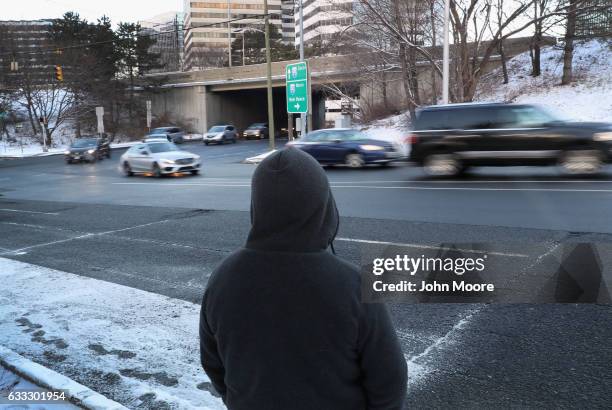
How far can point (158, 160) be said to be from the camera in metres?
22.0

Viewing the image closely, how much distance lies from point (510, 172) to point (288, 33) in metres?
160

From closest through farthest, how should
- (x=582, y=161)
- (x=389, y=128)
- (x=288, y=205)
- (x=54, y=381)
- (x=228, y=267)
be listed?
Answer: (x=288, y=205) < (x=228, y=267) < (x=54, y=381) < (x=582, y=161) < (x=389, y=128)

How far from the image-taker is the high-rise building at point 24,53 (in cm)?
5178

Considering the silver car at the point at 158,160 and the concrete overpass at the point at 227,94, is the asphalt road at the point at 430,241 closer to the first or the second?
the silver car at the point at 158,160

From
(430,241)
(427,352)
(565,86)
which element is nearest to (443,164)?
(430,241)

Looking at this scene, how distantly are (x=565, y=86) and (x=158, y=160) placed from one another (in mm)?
26229

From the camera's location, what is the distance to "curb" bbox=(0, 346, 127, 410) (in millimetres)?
3639

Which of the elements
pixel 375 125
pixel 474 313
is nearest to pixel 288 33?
pixel 375 125

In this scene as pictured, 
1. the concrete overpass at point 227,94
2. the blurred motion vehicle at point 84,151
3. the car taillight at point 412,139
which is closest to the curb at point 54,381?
the car taillight at point 412,139

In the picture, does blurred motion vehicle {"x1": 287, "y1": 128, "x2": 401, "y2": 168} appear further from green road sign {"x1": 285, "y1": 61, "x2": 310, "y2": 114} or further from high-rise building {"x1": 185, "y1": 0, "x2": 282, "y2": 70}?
high-rise building {"x1": 185, "y1": 0, "x2": 282, "y2": 70}

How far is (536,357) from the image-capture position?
417 centimetres

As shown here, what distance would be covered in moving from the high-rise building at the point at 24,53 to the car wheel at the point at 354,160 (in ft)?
134

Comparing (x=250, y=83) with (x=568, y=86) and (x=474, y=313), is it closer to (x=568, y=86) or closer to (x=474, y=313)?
(x=568, y=86)

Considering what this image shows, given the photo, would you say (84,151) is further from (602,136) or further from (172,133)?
(602,136)
